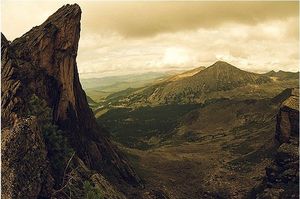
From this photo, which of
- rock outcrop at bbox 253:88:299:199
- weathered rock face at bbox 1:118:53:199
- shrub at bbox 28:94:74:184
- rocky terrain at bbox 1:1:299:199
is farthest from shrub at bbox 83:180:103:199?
rock outcrop at bbox 253:88:299:199

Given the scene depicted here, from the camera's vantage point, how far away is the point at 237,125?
169875 millimetres

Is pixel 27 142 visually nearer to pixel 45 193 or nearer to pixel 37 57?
pixel 45 193

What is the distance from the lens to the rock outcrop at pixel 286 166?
65.2m

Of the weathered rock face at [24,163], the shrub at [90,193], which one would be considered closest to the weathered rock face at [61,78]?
the weathered rock face at [24,163]

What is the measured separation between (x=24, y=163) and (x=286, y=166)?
49634 millimetres

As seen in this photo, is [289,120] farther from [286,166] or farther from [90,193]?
[90,193]

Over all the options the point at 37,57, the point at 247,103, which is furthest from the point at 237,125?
the point at 37,57

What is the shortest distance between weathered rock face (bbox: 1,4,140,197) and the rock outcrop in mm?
24757

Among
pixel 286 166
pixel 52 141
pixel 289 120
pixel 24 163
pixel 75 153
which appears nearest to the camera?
pixel 24 163

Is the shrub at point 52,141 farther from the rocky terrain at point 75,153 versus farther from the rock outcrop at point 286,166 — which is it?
the rock outcrop at point 286,166

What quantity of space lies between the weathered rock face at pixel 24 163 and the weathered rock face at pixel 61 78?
15320mm

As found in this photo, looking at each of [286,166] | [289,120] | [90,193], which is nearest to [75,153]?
[90,193]

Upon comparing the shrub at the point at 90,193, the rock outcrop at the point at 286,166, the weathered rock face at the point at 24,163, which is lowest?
the rock outcrop at the point at 286,166

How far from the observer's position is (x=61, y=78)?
221 ft
